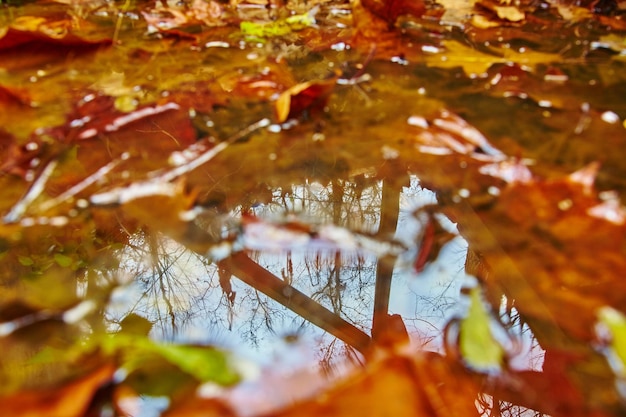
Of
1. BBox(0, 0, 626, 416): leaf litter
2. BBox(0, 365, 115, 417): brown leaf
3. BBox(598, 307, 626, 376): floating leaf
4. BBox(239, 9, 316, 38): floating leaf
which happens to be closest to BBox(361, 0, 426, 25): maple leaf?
BBox(0, 0, 626, 416): leaf litter

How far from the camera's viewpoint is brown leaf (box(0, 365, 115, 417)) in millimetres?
465

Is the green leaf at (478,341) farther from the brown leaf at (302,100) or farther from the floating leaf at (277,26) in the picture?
the floating leaf at (277,26)

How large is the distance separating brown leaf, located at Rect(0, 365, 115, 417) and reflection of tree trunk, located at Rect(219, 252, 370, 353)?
0.20 m

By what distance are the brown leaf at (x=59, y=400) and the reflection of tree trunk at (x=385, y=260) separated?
302 mm

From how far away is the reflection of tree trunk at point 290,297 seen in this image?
0.58m

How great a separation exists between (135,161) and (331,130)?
1.13 ft

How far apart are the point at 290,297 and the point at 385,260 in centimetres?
13

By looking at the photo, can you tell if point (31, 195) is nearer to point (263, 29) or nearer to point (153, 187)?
point (153, 187)

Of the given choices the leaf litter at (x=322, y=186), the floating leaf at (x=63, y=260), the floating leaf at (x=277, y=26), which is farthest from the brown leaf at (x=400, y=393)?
the floating leaf at (x=277, y=26)

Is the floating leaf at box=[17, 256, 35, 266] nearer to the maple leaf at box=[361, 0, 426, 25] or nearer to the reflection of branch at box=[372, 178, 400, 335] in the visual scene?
the reflection of branch at box=[372, 178, 400, 335]

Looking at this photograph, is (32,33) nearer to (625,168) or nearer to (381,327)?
(381,327)

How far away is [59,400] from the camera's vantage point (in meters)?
0.48

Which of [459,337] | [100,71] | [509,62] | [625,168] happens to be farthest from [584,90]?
[100,71]

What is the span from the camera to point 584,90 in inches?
41.0
